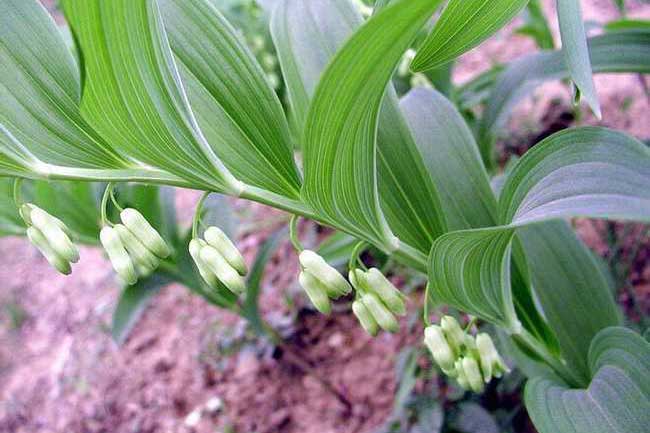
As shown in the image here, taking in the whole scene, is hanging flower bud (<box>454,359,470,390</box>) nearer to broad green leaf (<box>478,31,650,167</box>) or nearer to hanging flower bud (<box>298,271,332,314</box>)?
hanging flower bud (<box>298,271,332,314</box>)

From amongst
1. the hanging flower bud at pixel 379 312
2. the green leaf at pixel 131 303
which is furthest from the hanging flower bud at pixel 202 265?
the green leaf at pixel 131 303

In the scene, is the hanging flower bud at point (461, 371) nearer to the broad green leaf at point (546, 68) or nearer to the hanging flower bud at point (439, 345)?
the hanging flower bud at point (439, 345)

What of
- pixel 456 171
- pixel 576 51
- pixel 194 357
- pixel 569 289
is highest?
pixel 576 51

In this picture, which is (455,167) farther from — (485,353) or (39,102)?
(39,102)

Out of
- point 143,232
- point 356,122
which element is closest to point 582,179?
point 356,122

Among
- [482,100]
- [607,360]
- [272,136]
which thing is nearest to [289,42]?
[272,136]

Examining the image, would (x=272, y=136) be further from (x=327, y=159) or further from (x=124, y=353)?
(x=124, y=353)
